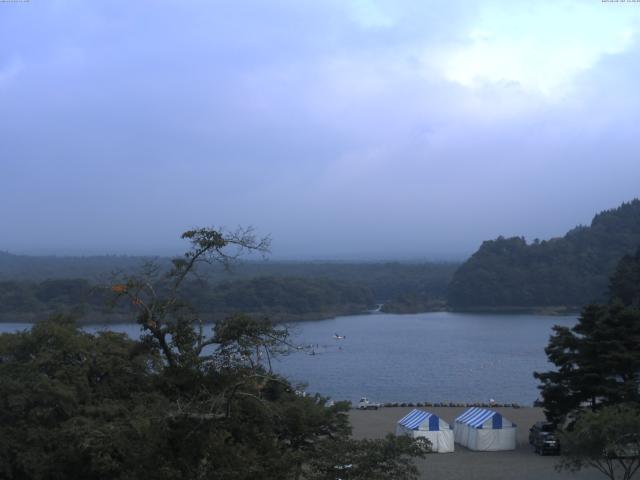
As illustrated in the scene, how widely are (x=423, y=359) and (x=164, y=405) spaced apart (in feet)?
115

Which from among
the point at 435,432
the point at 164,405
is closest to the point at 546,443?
the point at 435,432

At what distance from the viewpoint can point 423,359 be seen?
40531mm

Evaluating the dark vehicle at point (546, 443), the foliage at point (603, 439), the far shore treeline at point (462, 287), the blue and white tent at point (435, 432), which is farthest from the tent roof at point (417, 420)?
the far shore treeline at point (462, 287)

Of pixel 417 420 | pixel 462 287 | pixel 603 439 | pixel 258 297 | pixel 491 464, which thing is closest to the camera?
pixel 603 439

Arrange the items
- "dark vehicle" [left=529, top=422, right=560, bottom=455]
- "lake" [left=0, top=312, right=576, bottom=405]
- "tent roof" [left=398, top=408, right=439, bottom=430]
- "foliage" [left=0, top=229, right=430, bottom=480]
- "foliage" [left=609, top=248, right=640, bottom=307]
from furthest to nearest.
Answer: "foliage" [left=609, top=248, right=640, bottom=307] → "lake" [left=0, top=312, right=576, bottom=405] → "tent roof" [left=398, top=408, right=439, bottom=430] → "dark vehicle" [left=529, top=422, right=560, bottom=455] → "foliage" [left=0, top=229, right=430, bottom=480]

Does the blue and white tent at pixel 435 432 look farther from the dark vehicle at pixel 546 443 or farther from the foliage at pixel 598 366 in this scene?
the foliage at pixel 598 366

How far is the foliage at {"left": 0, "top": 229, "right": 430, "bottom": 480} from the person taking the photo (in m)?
6.07

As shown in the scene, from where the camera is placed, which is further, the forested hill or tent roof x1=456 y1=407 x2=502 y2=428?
the forested hill

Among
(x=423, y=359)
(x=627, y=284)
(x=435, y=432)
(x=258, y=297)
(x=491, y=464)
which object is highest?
(x=627, y=284)

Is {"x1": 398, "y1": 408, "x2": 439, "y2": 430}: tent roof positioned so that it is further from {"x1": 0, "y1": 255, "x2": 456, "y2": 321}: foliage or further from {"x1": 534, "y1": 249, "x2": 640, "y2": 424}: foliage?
{"x1": 0, "y1": 255, "x2": 456, "y2": 321}: foliage

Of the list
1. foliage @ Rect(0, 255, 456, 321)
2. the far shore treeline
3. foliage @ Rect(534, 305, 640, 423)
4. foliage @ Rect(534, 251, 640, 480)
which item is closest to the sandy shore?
foliage @ Rect(534, 251, 640, 480)

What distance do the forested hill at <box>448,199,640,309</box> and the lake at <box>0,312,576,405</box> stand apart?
9.23m

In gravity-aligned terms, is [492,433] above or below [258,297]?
below

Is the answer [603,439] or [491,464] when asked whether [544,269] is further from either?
[603,439]
